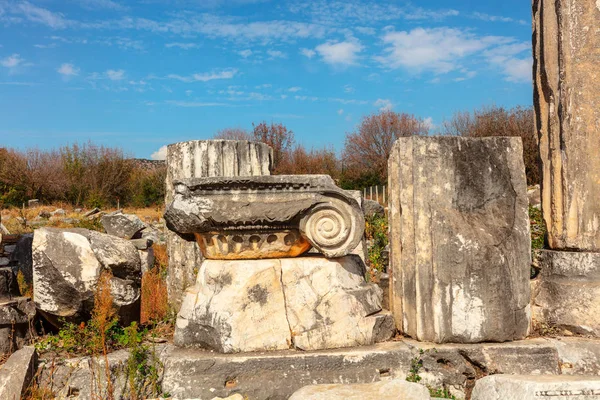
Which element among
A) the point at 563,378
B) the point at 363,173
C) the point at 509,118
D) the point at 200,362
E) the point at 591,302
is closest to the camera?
the point at 563,378

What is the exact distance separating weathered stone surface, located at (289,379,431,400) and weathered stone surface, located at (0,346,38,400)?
61.5 inches

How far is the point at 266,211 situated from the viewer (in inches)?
125

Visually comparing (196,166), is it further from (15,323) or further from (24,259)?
(24,259)

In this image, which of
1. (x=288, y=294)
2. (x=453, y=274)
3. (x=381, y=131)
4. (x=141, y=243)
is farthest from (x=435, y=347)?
(x=381, y=131)

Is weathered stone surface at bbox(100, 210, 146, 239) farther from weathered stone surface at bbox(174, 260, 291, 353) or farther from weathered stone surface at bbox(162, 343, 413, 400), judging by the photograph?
weathered stone surface at bbox(162, 343, 413, 400)

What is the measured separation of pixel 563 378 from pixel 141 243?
8.59m

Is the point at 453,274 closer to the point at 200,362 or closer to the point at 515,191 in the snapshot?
the point at 515,191

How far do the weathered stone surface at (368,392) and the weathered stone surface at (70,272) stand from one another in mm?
Result: 1567

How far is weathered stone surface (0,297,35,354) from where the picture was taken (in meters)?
3.45

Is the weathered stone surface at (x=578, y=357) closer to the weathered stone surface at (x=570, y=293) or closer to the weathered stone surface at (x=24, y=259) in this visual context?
Answer: the weathered stone surface at (x=570, y=293)

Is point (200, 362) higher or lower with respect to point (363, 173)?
lower

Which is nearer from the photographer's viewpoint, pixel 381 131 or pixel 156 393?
pixel 156 393

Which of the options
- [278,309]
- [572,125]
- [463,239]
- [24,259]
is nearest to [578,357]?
[463,239]

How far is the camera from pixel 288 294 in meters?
3.19
